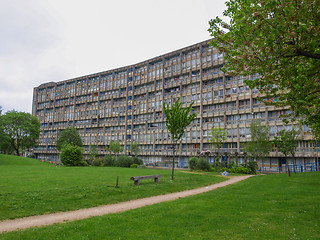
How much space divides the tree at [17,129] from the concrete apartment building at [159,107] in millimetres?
13581

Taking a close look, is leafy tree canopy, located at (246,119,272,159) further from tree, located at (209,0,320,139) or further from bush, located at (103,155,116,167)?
tree, located at (209,0,320,139)

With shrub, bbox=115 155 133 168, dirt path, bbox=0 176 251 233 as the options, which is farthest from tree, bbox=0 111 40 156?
dirt path, bbox=0 176 251 233

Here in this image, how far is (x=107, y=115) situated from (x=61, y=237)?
7088 cm

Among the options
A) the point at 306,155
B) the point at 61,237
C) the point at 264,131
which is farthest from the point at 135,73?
the point at 61,237

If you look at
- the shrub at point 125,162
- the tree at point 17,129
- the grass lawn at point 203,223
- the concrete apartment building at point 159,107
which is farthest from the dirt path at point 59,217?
the tree at point 17,129

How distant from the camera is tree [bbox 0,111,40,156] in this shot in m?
69.9

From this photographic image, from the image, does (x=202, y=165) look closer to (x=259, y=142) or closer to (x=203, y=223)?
(x=259, y=142)

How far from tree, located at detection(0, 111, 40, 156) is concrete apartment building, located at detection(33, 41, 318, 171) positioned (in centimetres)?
1358

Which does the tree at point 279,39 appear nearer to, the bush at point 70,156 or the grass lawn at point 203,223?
the grass lawn at point 203,223

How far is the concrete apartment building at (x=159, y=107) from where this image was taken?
51125 mm

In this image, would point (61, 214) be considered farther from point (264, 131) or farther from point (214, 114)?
point (214, 114)

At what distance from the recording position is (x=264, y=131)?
4050cm

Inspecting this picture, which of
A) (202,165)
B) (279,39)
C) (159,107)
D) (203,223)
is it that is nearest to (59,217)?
(203,223)

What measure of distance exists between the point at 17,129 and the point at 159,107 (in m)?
41.5
